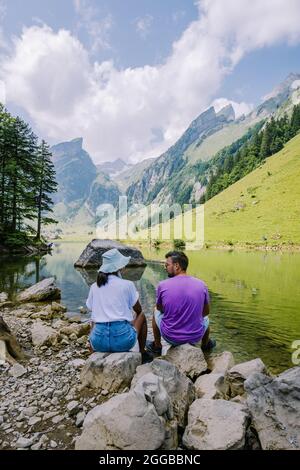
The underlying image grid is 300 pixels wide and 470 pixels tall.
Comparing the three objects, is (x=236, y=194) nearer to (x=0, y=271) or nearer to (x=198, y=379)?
(x=0, y=271)

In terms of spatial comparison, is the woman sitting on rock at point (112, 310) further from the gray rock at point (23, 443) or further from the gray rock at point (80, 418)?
the gray rock at point (23, 443)

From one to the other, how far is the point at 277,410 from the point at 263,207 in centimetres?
10608

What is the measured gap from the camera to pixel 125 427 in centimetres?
489

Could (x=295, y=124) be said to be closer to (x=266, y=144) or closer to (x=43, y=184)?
(x=266, y=144)

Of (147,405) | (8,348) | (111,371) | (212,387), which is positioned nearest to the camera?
(147,405)

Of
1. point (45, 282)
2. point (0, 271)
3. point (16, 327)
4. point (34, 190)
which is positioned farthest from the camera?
point (34, 190)

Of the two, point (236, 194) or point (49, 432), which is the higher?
point (236, 194)

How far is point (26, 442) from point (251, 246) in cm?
7908

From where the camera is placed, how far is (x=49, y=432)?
5.99 m

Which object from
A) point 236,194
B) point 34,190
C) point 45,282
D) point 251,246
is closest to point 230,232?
point 251,246

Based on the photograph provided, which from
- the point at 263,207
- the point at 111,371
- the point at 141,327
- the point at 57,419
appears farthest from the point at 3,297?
the point at 263,207

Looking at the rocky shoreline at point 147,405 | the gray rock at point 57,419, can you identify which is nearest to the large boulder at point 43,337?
the rocky shoreline at point 147,405
